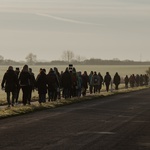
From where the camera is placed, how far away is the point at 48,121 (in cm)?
1499

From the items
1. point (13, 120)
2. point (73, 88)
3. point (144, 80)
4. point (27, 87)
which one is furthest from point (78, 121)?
point (144, 80)

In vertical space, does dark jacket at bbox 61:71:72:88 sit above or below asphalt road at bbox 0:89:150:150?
above

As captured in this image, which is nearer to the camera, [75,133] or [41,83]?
[75,133]

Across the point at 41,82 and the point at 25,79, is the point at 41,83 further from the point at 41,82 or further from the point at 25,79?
the point at 25,79

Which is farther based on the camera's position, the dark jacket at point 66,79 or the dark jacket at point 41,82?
the dark jacket at point 66,79

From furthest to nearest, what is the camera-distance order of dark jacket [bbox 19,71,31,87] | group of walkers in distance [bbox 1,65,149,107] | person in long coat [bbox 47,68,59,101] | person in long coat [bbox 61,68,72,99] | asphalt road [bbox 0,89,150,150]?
person in long coat [bbox 61,68,72,99], person in long coat [bbox 47,68,59,101], dark jacket [bbox 19,71,31,87], group of walkers in distance [bbox 1,65,149,107], asphalt road [bbox 0,89,150,150]

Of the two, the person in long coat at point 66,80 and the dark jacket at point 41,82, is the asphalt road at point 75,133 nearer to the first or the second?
the dark jacket at point 41,82

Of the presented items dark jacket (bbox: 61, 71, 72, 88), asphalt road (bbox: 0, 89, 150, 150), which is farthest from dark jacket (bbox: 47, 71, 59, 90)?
asphalt road (bbox: 0, 89, 150, 150)

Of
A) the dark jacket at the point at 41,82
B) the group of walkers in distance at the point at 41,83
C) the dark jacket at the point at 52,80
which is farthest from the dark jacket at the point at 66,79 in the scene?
the dark jacket at the point at 41,82

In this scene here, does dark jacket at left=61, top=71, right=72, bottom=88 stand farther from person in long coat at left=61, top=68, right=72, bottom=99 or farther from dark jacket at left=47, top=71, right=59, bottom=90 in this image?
dark jacket at left=47, top=71, right=59, bottom=90

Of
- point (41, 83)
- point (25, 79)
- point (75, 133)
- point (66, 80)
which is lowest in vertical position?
point (75, 133)

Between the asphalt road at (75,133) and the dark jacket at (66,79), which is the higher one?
the dark jacket at (66,79)

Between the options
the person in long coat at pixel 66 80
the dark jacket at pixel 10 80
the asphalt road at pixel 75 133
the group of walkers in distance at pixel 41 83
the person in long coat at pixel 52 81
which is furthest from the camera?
the person in long coat at pixel 66 80

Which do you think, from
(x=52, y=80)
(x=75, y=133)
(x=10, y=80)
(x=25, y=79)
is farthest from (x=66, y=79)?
(x=75, y=133)
